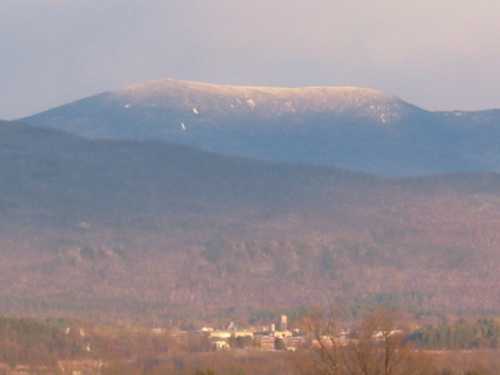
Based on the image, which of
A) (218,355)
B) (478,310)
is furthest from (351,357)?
(478,310)

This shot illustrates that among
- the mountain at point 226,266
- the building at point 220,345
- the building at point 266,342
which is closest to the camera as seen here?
the building at point 220,345

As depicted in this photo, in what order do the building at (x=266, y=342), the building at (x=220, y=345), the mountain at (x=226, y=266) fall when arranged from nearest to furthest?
the building at (x=220, y=345) < the building at (x=266, y=342) < the mountain at (x=226, y=266)

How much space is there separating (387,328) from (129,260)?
123678 mm

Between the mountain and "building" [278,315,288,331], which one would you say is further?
the mountain

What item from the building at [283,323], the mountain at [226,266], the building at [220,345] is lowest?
the building at [220,345]

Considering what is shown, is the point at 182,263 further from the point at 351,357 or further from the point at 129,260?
the point at 351,357

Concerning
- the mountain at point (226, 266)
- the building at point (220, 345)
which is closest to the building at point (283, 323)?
the mountain at point (226, 266)

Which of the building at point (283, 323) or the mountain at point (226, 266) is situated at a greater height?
the mountain at point (226, 266)

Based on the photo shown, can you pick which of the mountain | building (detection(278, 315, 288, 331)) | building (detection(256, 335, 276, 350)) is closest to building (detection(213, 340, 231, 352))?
building (detection(256, 335, 276, 350))

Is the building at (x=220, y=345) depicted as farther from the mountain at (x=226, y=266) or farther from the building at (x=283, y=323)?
the mountain at (x=226, y=266)

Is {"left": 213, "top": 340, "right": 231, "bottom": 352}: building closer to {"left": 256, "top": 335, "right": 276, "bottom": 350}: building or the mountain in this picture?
{"left": 256, "top": 335, "right": 276, "bottom": 350}: building

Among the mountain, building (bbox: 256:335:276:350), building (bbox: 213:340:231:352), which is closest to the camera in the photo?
building (bbox: 213:340:231:352)

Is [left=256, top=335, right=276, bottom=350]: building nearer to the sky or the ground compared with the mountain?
nearer to the ground

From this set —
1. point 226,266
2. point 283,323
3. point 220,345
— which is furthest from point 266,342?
point 226,266
